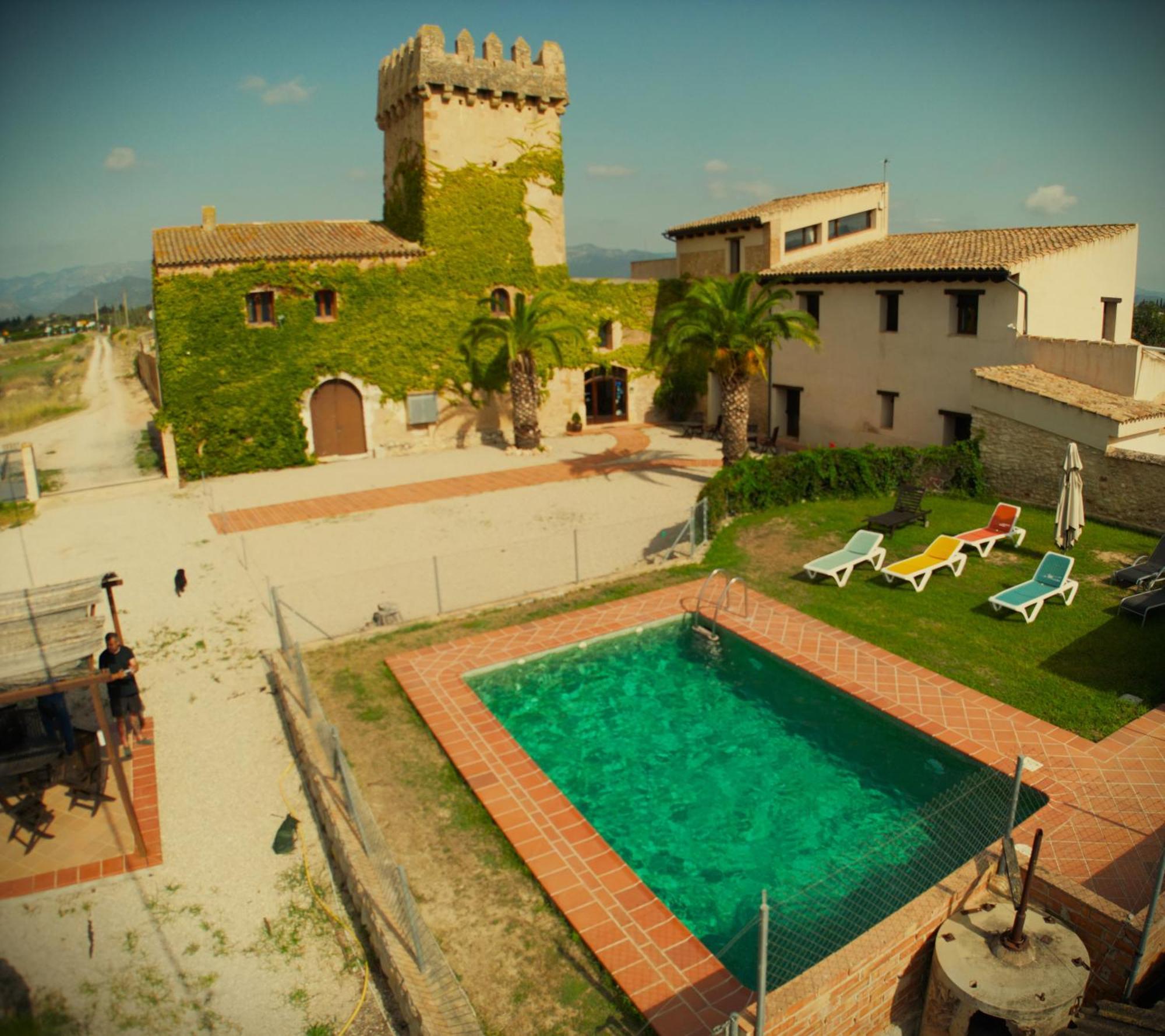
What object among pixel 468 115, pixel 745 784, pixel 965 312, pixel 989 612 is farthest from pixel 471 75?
pixel 745 784

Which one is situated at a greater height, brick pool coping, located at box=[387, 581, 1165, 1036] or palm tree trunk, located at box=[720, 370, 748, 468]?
palm tree trunk, located at box=[720, 370, 748, 468]

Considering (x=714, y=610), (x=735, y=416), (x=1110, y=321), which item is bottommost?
(x=714, y=610)

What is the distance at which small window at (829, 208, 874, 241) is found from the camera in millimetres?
29781

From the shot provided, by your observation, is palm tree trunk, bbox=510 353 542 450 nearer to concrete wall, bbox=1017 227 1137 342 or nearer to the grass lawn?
the grass lawn

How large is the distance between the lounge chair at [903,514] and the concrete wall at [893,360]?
5.75 meters

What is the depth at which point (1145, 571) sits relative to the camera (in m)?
14.8

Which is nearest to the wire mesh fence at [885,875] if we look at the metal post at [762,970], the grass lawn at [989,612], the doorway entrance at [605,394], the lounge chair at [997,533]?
the metal post at [762,970]

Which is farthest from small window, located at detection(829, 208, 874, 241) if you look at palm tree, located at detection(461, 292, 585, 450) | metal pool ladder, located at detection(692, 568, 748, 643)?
metal pool ladder, located at detection(692, 568, 748, 643)

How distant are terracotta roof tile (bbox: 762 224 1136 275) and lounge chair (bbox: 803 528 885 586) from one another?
9498 mm

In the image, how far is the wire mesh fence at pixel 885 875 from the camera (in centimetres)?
759

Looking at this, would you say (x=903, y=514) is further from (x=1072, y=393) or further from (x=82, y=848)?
(x=82, y=848)

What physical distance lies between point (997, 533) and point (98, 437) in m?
31.8

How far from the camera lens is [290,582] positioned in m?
17.1

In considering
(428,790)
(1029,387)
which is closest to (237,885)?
(428,790)
